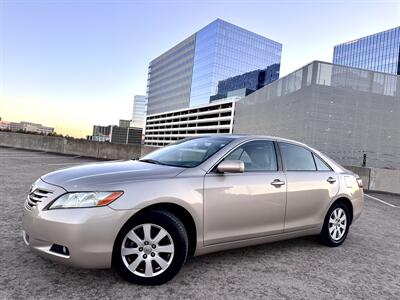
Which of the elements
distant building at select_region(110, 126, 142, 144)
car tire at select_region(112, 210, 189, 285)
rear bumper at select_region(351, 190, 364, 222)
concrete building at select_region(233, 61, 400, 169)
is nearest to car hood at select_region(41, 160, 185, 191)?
car tire at select_region(112, 210, 189, 285)

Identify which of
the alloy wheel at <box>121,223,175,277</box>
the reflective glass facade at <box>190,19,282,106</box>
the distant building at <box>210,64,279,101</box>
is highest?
the reflective glass facade at <box>190,19,282,106</box>

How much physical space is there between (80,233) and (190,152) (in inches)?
63.5

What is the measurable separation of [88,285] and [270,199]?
208 centimetres

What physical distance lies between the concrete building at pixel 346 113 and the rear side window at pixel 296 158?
52.7 feet

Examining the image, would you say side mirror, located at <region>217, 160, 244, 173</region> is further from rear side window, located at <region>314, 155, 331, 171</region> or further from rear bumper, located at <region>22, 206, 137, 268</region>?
rear side window, located at <region>314, 155, 331, 171</region>

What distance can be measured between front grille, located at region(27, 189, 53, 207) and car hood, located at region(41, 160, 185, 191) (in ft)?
0.36

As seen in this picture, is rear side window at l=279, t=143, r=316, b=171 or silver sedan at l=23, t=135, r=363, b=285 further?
rear side window at l=279, t=143, r=316, b=171

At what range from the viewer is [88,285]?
297cm

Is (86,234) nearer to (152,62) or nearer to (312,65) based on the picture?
(312,65)

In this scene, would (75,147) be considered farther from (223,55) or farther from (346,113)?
(223,55)

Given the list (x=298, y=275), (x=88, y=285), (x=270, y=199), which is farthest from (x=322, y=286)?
(x=88, y=285)

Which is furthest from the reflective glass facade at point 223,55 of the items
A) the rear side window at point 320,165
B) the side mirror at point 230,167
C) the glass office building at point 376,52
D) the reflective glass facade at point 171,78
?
the side mirror at point 230,167

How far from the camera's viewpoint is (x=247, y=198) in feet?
12.0

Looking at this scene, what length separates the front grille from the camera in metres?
2.98
